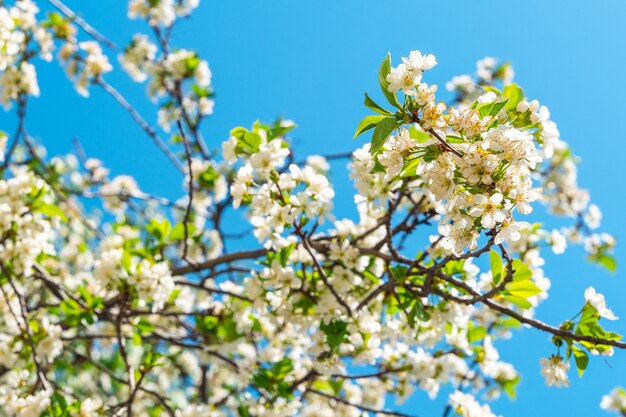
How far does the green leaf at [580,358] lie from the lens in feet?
7.25

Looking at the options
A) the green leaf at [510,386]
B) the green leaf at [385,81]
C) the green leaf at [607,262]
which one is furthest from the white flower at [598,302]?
the green leaf at [607,262]

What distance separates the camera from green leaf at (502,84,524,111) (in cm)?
182

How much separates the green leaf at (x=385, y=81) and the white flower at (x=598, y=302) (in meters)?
1.20

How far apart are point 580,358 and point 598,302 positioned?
222 millimetres

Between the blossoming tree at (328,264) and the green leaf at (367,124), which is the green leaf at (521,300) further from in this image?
the green leaf at (367,124)

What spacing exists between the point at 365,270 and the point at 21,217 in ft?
6.15

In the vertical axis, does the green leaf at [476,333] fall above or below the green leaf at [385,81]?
above

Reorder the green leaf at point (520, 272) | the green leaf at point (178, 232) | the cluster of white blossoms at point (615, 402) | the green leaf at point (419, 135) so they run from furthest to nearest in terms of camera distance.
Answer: the green leaf at point (178, 232), the cluster of white blossoms at point (615, 402), the green leaf at point (520, 272), the green leaf at point (419, 135)

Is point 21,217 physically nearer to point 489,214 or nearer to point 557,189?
point 489,214

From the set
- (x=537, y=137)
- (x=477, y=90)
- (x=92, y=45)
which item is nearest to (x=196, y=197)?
(x=92, y=45)

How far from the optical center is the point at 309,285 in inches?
115

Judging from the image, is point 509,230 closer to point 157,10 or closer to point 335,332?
point 335,332

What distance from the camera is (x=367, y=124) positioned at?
5.47ft

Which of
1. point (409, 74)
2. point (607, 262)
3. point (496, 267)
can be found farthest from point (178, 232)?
A: point (607, 262)
